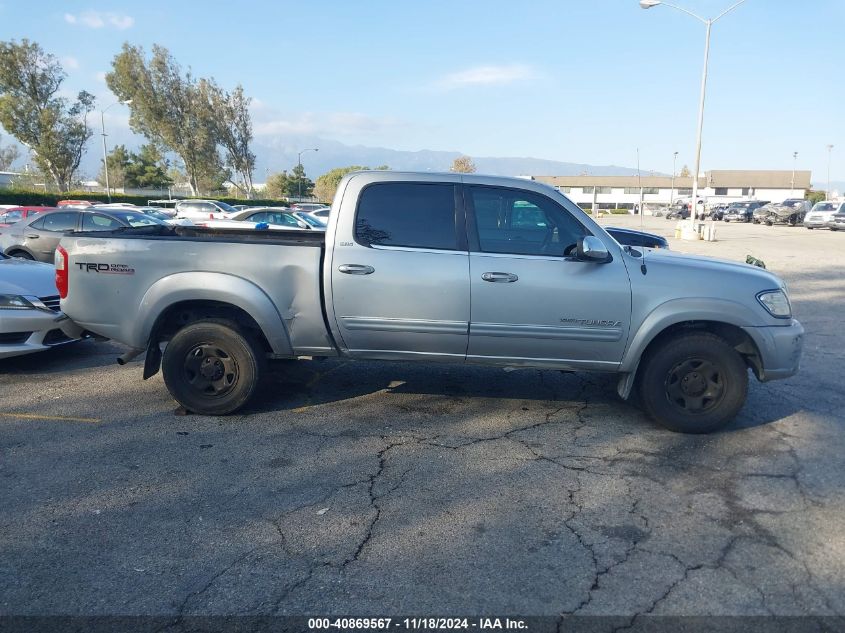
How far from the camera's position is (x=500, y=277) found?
4645mm

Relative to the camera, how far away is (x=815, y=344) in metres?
7.97

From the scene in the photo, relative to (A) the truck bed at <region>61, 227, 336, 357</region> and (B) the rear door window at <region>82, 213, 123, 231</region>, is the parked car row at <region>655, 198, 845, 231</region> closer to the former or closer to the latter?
(B) the rear door window at <region>82, 213, 123, 231</region>

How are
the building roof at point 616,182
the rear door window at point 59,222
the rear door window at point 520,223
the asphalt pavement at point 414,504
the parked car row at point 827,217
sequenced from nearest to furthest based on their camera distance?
the asphalt pavement at point 414,504 → the rear door window at point 520,223 → the rear door window at point 59,222 → the parked car row at point 827,217 → the building roof at point 616,182

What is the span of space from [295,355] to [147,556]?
2.13 m

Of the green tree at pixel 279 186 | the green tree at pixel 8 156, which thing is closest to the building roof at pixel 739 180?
the green tree at pixel 279 186

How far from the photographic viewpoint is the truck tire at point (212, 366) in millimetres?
4953

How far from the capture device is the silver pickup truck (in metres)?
4.66

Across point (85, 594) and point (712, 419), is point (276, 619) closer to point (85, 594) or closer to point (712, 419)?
point (85, 594)

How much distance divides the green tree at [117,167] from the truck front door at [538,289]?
80516 mm

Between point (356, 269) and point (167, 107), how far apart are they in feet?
195

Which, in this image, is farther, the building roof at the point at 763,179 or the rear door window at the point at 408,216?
the building roof at the point at 763,179

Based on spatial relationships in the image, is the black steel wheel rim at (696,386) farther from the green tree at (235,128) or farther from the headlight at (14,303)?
the green tree at (235,128)

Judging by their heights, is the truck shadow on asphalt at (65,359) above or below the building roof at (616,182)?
below

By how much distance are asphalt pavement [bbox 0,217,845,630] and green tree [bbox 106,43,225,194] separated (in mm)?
57066
